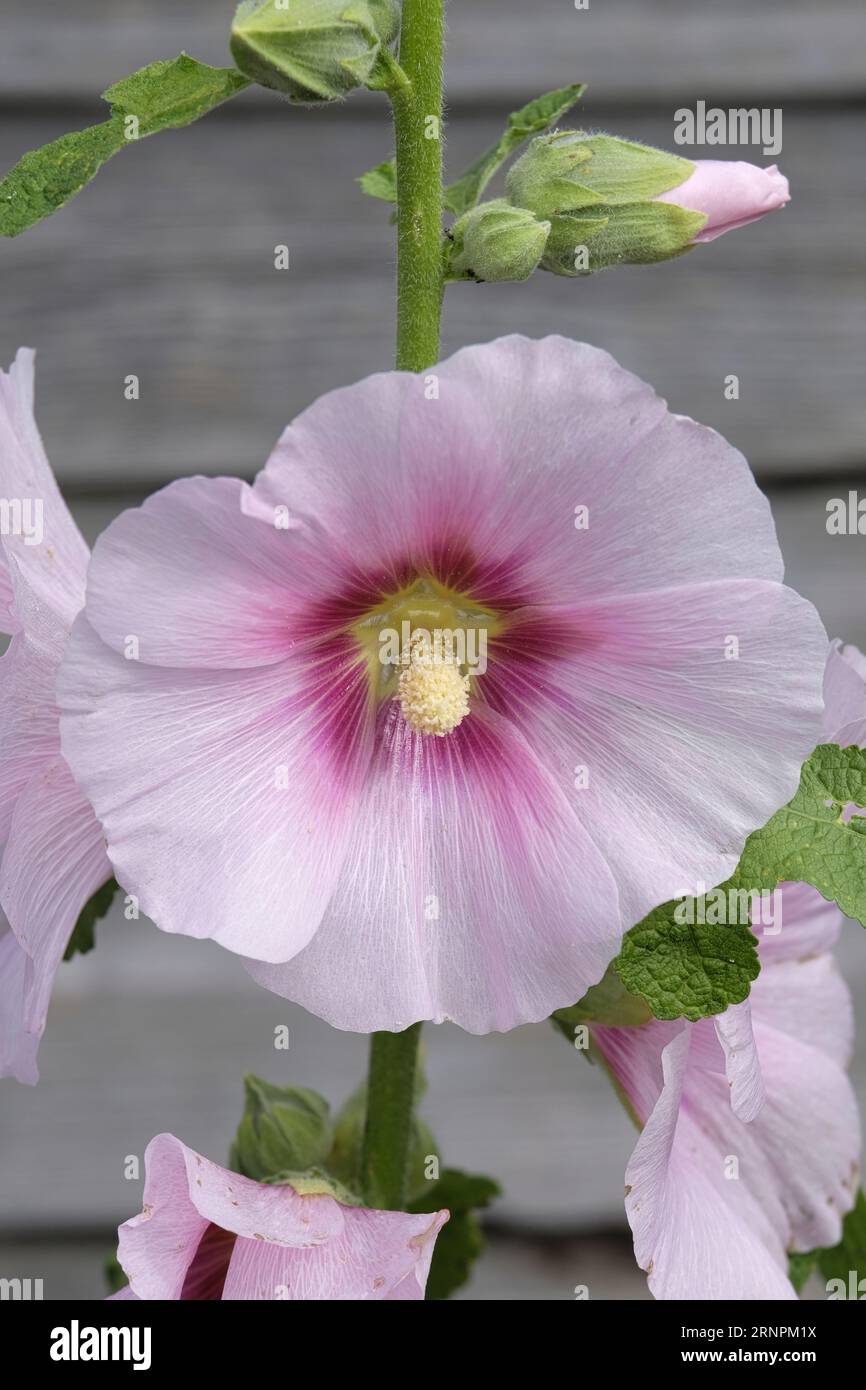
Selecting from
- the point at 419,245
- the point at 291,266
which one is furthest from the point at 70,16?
the point at 419,245

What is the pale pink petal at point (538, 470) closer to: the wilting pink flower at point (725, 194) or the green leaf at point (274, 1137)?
the wilting pink flower at point (725, 194)

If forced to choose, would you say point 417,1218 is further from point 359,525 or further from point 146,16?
point 146,16

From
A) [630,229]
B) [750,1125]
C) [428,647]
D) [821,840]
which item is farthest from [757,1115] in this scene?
[630,229]

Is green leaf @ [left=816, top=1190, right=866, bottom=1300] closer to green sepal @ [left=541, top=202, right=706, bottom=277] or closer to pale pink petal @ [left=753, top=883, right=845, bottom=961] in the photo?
pale pink petal @ [left=753, top=883, right=845, bottom=961]

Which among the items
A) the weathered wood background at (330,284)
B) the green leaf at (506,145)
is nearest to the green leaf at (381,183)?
the green leaf at (506,145)

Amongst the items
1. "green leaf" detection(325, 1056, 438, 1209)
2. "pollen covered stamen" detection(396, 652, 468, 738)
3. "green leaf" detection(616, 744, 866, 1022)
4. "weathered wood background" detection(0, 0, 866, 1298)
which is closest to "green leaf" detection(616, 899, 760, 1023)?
"green leaf" detection(616, 744, 866, 1022)

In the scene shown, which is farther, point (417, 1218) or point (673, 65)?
point (673, 65)
